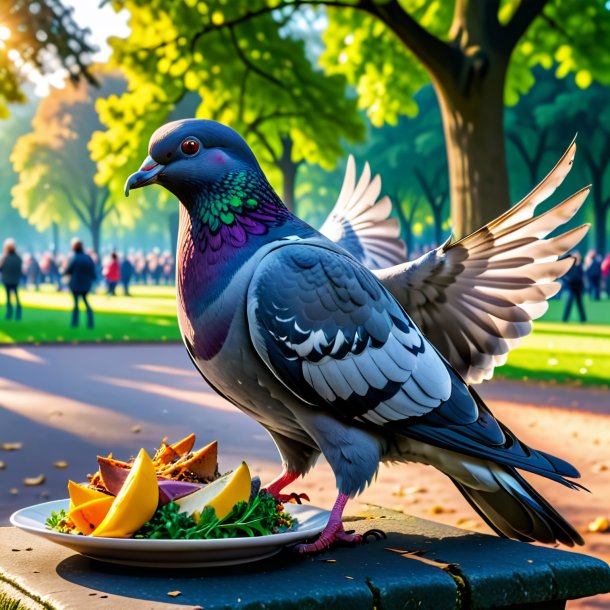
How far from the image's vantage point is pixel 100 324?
77.0 feet

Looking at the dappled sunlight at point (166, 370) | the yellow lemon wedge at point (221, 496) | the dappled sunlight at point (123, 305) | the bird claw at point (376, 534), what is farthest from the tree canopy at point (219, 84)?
the yellow lemon wedge at point (221, 496)

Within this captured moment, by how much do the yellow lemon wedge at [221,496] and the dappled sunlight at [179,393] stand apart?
806 centimetres

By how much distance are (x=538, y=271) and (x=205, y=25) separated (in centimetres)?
1447

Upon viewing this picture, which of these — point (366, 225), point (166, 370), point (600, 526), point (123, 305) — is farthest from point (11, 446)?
point (123, 305)

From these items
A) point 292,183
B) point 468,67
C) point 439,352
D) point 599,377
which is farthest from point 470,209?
point 292,183

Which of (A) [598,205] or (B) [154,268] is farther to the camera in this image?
(B) [154,268]

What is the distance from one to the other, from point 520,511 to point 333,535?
1.68 ft

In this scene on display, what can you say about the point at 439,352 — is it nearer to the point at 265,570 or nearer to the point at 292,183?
the point at 265,570

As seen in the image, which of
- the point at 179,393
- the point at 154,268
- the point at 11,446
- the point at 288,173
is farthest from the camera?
the point at 154,268

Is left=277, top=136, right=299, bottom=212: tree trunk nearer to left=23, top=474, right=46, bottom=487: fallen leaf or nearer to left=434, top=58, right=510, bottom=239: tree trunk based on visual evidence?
left=434, top=58, right=510, bottom=239: tree trunk

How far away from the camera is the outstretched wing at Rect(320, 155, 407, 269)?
11.8 ft

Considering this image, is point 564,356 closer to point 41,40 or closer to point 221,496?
point 41,40

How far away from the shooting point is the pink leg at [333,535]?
2.43 metres

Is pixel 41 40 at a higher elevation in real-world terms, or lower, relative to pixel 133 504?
higher
